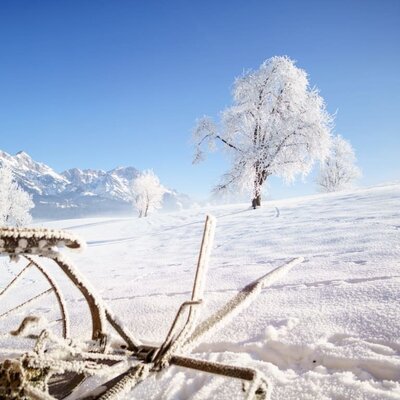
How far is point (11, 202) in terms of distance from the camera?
160 ft

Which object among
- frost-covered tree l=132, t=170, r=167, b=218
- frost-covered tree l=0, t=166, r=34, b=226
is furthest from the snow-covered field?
frost-covered tree l=132, t=170, r=167, b=218

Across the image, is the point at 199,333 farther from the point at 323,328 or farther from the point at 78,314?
the point at 78,314

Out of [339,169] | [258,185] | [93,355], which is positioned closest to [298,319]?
[93,355]

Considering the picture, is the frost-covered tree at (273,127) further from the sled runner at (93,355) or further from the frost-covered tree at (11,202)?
the frost-covered tree at (11,202)

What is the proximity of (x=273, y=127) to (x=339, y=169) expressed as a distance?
29.9 metres

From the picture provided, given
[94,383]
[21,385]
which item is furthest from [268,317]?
[21,385]

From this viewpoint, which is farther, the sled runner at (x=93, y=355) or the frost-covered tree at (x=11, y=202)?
the frost-covered tree at (x=11, y=202)

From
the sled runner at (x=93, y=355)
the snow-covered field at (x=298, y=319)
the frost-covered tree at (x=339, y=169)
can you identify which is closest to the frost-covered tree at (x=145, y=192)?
the frost-covered tree at (x=339, y=169)

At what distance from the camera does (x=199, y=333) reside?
1119 millimetres

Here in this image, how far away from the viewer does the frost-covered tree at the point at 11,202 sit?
1857 inches

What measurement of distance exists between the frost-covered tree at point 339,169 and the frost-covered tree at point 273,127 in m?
26.5

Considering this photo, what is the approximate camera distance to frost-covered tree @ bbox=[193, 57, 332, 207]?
1822 cm

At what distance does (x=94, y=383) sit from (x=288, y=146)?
18.0 metres

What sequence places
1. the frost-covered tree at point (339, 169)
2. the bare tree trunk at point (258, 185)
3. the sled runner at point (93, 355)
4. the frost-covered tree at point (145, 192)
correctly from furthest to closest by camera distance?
the frost-covered tree at point (145, 192) < the frost-covered tree at point (339, 169) < the bare tree trunk at point (258, 185) < the sled runner at point (93, 355)
